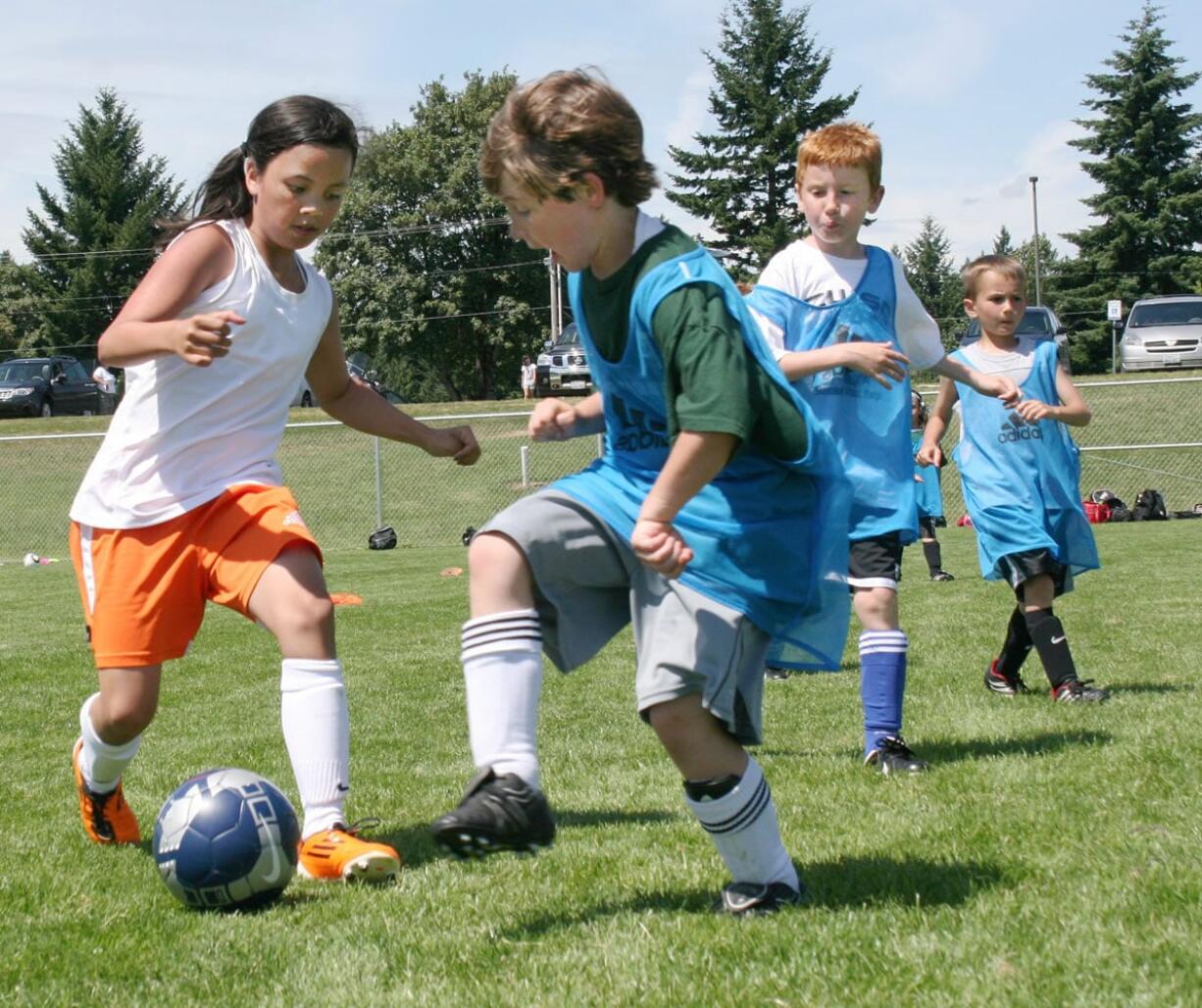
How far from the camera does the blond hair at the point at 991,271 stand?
6.33m

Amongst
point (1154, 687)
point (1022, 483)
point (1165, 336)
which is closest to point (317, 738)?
point (1022, 483)

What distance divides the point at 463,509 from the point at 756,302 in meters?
19.2

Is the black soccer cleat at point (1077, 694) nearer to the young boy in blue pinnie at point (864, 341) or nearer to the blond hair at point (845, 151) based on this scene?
the young boy in blue pinnie at point (864, 341)

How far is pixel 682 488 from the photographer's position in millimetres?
2785

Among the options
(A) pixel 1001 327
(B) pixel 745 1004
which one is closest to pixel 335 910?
(B) pixel 745 1004

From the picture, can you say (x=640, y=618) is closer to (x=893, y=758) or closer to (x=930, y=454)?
(x=893, y=758)

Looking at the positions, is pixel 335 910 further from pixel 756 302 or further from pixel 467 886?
pixel 756 302

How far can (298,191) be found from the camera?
3887 millimetres

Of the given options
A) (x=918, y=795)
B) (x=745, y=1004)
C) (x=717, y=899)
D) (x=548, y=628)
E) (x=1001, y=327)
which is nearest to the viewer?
(x=745, y=1004)

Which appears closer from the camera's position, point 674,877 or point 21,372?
point 674,877

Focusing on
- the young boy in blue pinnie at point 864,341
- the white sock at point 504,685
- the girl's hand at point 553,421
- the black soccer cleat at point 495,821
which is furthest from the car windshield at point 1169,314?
the black soccer cleat at point 495,821

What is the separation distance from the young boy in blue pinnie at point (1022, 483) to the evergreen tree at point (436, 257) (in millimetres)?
57336

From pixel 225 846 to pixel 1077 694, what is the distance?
154 inches

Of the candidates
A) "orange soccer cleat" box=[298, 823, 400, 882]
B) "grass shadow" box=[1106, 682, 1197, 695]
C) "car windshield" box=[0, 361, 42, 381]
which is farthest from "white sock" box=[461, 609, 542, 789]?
"car windshield" box=[0, 361, 42, 381]
